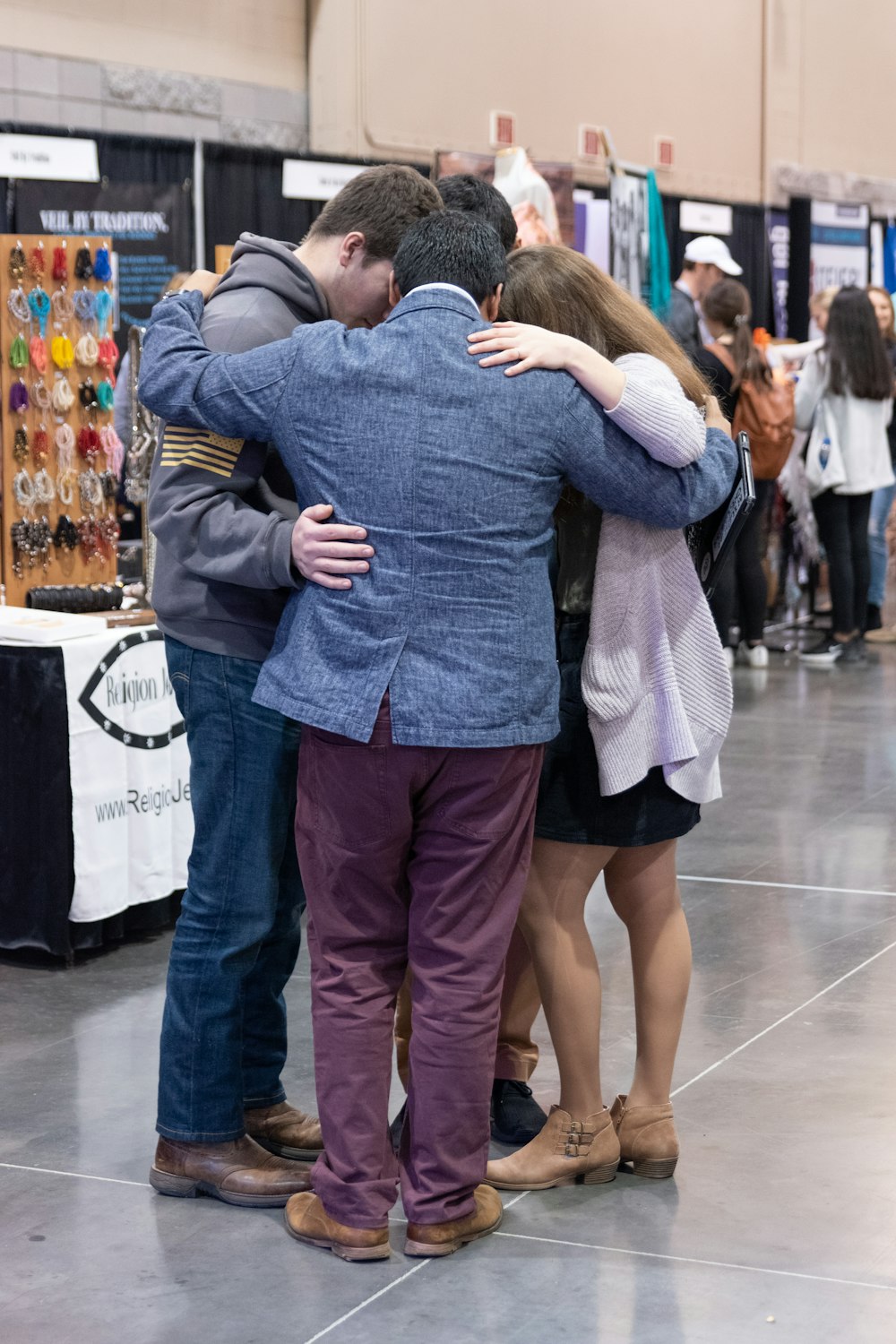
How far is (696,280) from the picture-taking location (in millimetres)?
8461

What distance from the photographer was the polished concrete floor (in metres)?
2.29

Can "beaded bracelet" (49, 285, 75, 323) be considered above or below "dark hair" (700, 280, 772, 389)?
below

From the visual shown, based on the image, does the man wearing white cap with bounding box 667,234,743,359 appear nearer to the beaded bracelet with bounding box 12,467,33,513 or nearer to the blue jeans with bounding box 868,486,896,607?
the blue jeans with bounding box 868,486,896,607

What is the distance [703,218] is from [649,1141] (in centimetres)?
933

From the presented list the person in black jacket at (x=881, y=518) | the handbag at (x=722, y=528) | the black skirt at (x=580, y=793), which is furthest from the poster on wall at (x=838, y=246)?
the black skirt at (x=580, y=793)

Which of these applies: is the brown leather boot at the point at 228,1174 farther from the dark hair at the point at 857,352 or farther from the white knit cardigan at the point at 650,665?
the dark hair at the point at 857,352

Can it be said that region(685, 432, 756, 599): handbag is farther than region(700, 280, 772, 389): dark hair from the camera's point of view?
→ No

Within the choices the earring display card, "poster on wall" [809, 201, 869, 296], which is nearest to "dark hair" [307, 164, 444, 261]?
the earring display card

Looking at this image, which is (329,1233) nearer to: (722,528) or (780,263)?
(722,528)

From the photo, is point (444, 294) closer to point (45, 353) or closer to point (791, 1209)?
point (791, 1209)

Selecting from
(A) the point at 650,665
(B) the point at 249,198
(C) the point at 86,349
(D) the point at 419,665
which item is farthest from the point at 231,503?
(B) the point at 249,198

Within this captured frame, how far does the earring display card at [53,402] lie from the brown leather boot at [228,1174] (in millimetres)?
2640

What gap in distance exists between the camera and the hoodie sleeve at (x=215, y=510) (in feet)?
8.12

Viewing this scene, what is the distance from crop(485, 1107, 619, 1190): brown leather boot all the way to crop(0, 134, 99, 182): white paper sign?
5.97 m
